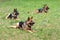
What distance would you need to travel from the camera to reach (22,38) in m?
12.2

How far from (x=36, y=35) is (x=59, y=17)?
18.4 feet

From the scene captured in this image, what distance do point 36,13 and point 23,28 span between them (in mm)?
6843

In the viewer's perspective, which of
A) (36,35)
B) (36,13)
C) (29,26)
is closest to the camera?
(36,35)

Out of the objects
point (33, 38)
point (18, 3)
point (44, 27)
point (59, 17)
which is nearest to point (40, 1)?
point (18, 3)

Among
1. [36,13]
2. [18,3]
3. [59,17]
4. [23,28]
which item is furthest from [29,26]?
[18,3]

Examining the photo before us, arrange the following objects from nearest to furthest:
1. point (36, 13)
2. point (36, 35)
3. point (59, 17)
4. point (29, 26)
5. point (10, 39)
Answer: point (10, 39)
point (36, 35)
point (29, 26)
point (59, 17)
point (36, 13)

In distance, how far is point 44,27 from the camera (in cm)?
1452

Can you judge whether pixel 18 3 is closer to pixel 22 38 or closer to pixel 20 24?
pixel 20 24

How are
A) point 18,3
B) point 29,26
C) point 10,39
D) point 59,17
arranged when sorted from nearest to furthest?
point 10,39 < point 29,26 < point 59,17 < point 18,3

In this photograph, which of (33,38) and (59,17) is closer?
(33,38)

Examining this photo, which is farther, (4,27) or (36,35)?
(4,27)

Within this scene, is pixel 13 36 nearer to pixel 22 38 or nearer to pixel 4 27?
pixel 22 38

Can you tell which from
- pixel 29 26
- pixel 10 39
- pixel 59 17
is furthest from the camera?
pixel 59 17

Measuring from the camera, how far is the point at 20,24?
14.0m
